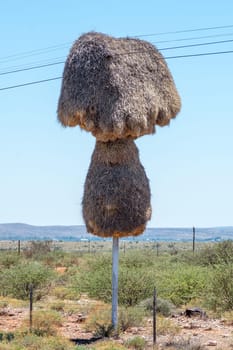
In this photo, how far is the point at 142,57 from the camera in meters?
18.6

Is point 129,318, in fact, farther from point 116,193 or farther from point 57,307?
point 57,307

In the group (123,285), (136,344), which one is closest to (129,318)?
(136,344)

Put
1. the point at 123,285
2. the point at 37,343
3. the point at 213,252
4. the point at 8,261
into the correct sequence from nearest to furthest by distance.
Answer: the point at 37,343 < the point at 123,285 < the point at 213,252 < the point at 8,261

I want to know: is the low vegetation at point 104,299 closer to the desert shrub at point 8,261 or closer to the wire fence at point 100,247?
the desert shrub at point 8,261

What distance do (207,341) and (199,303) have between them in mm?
7203

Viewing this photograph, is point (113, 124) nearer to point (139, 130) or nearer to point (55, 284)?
point (139, 130)

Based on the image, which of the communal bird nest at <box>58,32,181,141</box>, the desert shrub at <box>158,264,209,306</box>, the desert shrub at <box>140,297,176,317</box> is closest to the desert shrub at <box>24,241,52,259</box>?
the desert shrub at <box>158,264,209,306</box>

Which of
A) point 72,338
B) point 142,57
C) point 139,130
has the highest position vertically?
point 142,57

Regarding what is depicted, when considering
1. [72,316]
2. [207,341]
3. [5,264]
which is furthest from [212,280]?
[5,264]

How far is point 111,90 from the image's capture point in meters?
17.8

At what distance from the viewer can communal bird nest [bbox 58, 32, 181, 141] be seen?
58.3ft

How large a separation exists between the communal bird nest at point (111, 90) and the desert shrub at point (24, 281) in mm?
10527

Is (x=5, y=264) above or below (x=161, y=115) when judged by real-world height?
below

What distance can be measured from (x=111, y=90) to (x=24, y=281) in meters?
11.7
